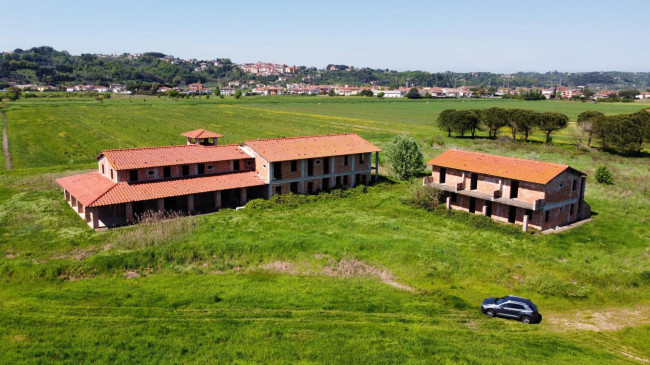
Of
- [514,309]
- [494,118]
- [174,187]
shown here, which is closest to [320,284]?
[514,309]

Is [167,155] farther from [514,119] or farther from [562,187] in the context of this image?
[514,119]

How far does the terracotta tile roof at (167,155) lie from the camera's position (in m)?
42.2

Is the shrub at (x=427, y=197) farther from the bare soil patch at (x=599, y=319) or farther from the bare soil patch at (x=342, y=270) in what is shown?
the bare soil patch at (x=599, y=319)

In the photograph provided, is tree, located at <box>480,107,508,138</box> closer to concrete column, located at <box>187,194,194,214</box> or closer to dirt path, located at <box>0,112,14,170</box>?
concrete column, located at <box>187,194,194,214</box>

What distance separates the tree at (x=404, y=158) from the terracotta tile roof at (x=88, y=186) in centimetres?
3142

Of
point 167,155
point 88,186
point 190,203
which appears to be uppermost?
point 167,155

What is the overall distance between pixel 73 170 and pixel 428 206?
43983mm

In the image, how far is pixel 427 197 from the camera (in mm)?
44531

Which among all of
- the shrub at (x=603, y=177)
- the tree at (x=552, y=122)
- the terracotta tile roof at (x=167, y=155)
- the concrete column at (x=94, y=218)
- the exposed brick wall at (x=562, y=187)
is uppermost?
the tree at (x=552, y=122)

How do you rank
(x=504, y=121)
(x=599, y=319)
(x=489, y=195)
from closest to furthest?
(x=599, y=319)
(x=489, y=195)
(x=504, y=121)

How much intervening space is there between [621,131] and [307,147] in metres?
57.3

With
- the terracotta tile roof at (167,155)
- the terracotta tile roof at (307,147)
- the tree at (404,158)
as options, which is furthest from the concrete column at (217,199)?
the tree at (404,158)

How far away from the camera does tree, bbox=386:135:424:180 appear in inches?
2237

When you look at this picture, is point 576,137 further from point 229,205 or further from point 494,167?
point 229,205
